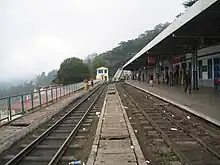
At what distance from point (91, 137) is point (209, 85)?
67.6ft

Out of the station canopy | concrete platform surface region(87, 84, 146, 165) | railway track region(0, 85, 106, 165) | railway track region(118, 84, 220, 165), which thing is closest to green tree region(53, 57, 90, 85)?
the station canopy

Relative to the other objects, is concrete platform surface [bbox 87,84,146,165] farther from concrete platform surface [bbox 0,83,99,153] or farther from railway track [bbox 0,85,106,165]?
concrete platform surface [bbox 0,83,99,153]

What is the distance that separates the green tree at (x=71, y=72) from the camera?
111 meters

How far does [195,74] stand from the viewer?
2598cm

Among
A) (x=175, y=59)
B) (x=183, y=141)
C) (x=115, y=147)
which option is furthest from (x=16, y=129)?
(x=175, y=59)

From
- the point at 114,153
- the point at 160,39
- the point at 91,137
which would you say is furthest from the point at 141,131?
the point at 160,39

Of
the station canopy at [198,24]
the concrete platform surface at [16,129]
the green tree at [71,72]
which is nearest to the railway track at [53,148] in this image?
the concrete platform surface at [16,129]

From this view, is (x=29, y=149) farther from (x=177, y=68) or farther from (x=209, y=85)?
(x=177, y=68)

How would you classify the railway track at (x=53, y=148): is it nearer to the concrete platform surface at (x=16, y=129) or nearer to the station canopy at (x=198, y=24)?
the concrete platform surface at (x=16, y=129)

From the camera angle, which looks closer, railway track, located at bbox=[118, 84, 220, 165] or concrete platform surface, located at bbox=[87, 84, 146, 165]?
concrete platform surface, located at bbox=[87, 84, 146, 165]

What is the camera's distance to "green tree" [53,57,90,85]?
111 metres

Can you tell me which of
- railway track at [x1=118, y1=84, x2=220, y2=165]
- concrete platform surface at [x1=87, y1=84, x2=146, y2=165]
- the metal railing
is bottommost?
railway track at [x1=118, y1=84, x2=220, y2=165]

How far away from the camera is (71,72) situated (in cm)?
11106

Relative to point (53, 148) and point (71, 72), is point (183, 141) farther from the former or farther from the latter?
point (71, 72)
